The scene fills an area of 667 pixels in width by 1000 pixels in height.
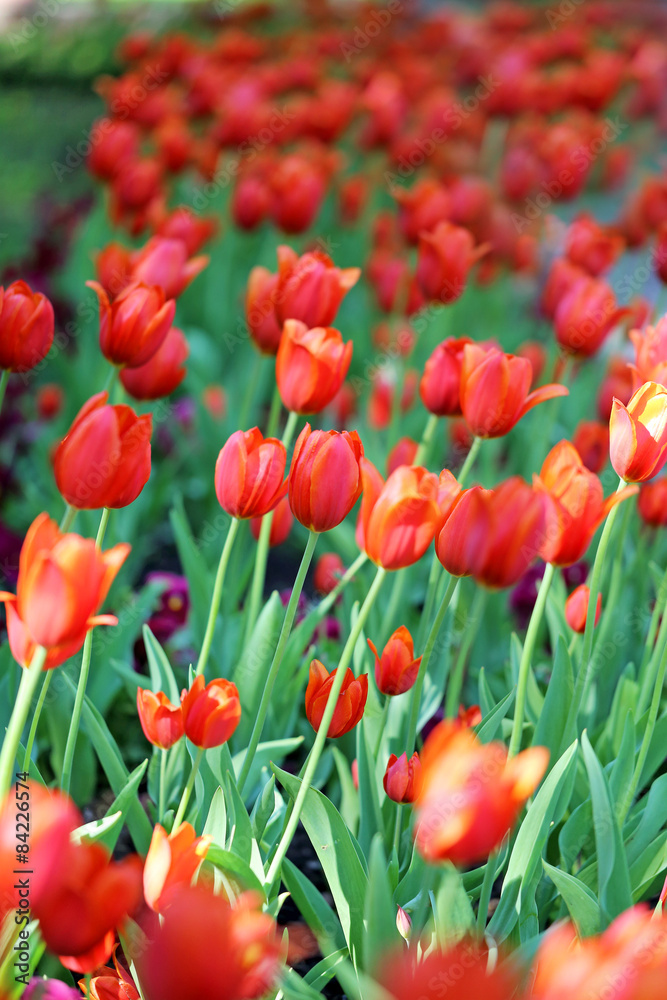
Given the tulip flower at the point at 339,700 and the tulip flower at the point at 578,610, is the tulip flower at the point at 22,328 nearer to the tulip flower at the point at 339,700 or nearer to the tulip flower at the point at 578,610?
the tulip flower at the point at 339,700

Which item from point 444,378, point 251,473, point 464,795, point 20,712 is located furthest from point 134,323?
point 464,795

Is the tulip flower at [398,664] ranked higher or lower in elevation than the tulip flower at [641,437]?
lower

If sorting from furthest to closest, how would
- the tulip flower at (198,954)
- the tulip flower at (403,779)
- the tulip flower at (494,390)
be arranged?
the tulip flower at (494,390) < the tulip flower at (403,779) < the tulip flower at (198,954)

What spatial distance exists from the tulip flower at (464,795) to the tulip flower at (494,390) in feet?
2.03

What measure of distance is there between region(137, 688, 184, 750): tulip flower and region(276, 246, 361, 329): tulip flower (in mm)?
722

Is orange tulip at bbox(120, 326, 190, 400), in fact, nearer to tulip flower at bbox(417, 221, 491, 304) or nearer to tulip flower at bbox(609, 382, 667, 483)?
tulip flower at bbox(417, 221, 491, 304)

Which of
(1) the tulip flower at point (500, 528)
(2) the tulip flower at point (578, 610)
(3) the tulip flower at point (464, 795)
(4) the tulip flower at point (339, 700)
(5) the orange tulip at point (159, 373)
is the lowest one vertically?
(2) the tulip flower at point (578, 610)

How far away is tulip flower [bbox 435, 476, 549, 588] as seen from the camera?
40.6 inches

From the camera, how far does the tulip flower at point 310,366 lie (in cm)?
140

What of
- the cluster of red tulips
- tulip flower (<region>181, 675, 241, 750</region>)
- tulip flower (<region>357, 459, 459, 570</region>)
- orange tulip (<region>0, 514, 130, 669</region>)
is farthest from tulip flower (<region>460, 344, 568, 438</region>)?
orange tulip (<region>0, 514, 130, 669</region>)

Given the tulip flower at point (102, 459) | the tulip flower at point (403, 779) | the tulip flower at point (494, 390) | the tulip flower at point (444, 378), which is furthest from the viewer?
the tulip flower at point (444, 378)

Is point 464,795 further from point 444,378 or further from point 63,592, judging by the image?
point 444,378

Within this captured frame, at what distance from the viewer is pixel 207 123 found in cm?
431

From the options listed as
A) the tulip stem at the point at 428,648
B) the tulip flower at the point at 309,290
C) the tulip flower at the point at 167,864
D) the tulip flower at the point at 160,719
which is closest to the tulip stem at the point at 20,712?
the tulip flower at the point at 167,864
